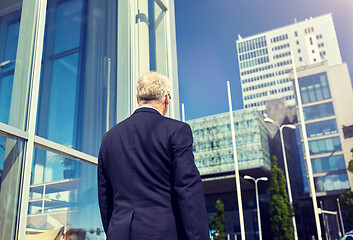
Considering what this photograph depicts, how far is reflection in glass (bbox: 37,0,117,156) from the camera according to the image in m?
2.71

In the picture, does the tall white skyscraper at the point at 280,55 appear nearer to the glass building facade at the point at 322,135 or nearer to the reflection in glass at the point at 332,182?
the glass building facade at the point at 322,135

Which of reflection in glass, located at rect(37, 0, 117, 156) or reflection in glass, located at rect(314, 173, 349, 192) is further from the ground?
reflection in glass, located at rect(314, 173, 349, 192)

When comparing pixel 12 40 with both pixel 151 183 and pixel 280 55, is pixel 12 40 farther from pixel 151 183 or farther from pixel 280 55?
pixel 280 55

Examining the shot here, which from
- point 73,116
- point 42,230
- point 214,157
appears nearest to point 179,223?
point 42,230

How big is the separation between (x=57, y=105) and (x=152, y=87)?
4.38 feet

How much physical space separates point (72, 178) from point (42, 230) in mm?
493

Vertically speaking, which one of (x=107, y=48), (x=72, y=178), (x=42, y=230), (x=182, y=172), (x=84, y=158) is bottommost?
(x=42, y=230)

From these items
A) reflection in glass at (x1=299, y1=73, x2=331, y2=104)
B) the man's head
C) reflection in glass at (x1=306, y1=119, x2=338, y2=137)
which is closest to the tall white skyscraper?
reflection in glass at (x1=299, y1=73, x2=331, y2=104)

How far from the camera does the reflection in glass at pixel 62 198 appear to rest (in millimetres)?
2385

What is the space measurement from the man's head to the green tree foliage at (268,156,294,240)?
36695 mm

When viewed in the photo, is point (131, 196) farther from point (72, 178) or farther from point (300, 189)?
point (300, 189)

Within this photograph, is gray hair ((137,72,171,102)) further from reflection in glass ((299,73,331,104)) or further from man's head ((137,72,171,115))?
reflection in glass ((299,73,331,104))

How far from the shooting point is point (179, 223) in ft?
4.74

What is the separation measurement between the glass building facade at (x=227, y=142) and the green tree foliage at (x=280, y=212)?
757 cm
